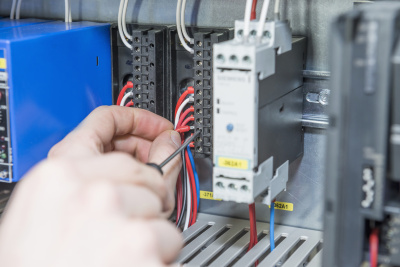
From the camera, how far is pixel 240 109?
3.27 ft

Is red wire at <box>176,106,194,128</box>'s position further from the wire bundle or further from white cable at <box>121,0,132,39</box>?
white cable at <box>121,0,132,39</box>

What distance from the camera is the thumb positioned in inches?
44.8

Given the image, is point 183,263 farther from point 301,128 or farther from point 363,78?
point 363,78

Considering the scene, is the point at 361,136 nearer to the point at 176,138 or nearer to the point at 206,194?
the point at 176,138

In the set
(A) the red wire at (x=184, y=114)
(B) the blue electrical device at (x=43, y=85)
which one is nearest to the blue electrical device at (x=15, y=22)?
(B) the blue electrical device at (x=43, y=85)

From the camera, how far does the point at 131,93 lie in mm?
1351

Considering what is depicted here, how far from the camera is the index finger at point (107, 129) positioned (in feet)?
3.60

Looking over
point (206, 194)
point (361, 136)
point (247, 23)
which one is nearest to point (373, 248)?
point (361, 136)

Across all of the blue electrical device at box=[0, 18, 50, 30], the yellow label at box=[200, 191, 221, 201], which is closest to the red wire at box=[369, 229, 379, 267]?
the yellow label at box=[200, 191, 221, 201]

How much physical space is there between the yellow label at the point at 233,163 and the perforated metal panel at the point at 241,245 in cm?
23

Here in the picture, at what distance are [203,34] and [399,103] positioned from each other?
53cm

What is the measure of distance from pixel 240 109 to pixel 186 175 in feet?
1.05

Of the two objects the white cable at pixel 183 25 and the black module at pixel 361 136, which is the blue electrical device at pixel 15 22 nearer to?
the white cable at pixel 183 25

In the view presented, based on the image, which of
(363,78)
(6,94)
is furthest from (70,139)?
(363,78)
